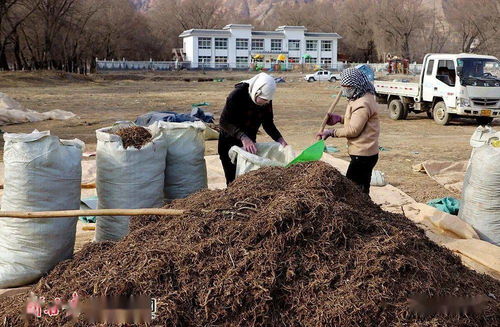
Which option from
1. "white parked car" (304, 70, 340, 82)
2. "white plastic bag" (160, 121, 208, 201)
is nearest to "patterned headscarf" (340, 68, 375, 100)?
"white plastic bag" (160, 121, 208, 201)

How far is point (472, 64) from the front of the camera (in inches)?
496

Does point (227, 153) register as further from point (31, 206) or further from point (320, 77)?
point (320, 77)

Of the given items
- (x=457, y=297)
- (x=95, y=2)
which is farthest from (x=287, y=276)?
(x=95, y=2)

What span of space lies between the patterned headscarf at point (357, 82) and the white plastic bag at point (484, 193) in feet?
3.94

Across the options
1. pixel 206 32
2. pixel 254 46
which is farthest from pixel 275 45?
pixel 206 32

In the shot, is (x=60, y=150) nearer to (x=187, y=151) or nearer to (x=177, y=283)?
(x=187, y=151)

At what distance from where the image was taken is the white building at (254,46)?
68188mm

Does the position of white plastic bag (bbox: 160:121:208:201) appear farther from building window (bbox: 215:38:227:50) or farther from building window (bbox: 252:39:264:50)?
building window (bbox: 252:39:264:50)

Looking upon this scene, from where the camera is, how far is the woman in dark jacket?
3992 millimetres

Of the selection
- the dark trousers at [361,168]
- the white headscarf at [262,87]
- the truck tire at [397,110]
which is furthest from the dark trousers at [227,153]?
the truck tire at [397,110]

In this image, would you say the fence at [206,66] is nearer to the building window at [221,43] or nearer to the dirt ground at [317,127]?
the building window at [221,43]

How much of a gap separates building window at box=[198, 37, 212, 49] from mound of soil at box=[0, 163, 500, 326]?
2658 inches

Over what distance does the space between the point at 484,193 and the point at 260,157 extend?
2006mm

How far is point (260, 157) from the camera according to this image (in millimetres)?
3895
